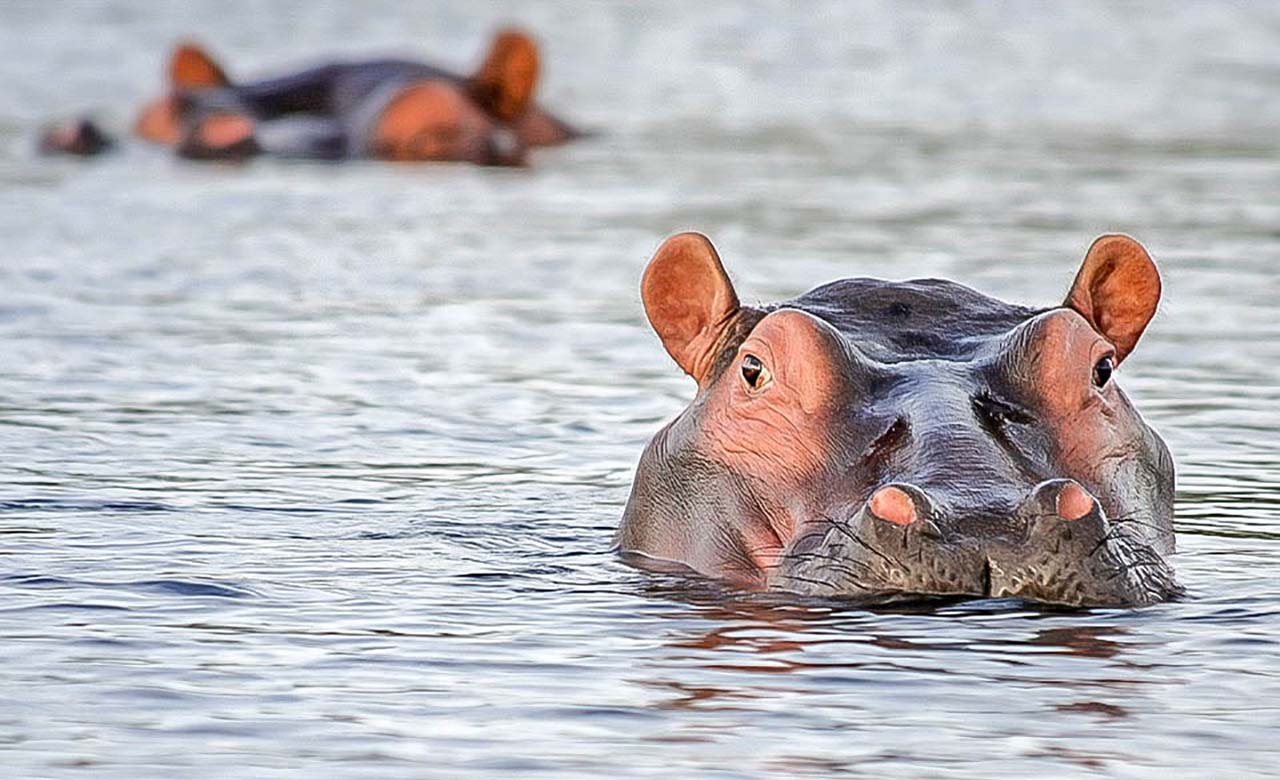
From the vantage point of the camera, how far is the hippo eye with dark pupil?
7586mm

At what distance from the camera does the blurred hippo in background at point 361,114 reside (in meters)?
21.1

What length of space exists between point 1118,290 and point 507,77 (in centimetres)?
1417

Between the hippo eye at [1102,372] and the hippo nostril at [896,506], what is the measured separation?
1049 millimetres

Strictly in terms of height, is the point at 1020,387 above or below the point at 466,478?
above

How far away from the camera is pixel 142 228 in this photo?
16.6m

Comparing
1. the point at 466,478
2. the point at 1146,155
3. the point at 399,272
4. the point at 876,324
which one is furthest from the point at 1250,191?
the point at 876,324

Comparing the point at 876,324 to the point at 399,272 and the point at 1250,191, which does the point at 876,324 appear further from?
the point at 1250,191

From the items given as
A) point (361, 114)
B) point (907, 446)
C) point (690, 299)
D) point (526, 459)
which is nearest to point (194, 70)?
point (361, 114)

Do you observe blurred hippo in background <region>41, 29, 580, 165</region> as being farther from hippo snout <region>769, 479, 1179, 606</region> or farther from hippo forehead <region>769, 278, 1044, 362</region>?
hippo snout <region>769, 479, 1179, 606</region>

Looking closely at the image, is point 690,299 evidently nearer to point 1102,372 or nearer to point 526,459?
point 1102,372

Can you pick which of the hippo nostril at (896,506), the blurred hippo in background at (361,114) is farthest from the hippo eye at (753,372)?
the blurred hippo in background at (361,114)

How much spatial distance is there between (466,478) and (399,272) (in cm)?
535

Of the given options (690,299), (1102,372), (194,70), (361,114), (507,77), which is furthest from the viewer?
(194,70)

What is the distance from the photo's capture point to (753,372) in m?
7.61
